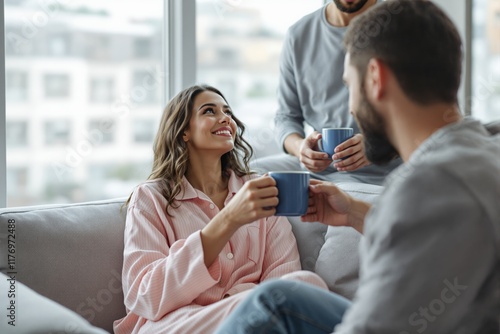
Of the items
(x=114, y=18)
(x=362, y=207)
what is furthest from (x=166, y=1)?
(x=362, y=207)

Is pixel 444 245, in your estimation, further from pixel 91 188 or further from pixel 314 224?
pixel 91 188

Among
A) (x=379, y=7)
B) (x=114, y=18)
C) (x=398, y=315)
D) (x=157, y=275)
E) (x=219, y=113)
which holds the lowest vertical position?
(x=157, y=275)

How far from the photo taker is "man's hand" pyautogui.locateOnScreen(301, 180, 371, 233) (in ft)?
6.30

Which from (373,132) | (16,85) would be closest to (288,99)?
(16,85)

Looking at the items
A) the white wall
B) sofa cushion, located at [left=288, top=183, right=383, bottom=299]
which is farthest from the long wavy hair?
the white wall

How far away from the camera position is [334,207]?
195cm

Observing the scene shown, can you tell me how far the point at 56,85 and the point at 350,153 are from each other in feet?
4.46

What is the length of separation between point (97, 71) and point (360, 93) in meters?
1.99

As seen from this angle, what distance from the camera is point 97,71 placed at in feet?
10.7

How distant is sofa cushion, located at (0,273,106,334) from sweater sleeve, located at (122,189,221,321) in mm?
351

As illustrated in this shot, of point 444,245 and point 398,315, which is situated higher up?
point 444,245

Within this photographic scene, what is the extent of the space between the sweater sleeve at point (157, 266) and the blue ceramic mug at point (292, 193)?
1.27ft

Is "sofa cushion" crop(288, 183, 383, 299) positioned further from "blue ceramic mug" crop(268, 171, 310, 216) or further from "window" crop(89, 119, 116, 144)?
"window" crop(89, 119, 116, 144)

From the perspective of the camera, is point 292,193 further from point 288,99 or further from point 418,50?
point 288,99
